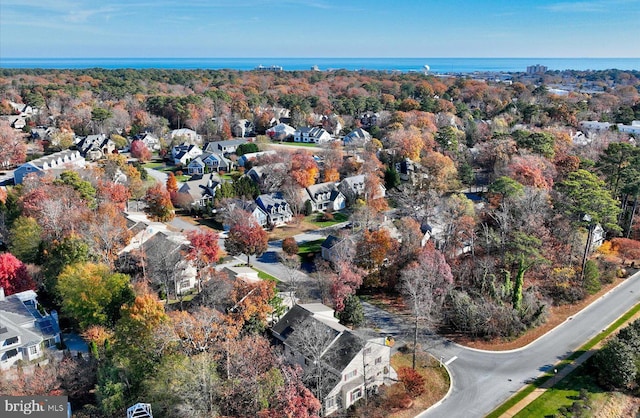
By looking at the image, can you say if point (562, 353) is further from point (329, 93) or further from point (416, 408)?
point (329, 93)

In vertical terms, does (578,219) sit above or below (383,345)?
above

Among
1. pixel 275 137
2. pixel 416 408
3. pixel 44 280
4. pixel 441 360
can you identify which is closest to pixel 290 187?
pixel 44 280

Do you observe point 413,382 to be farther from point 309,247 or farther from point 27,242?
point 27,242

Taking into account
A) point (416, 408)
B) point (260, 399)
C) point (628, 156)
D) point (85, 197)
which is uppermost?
point (628, 156)

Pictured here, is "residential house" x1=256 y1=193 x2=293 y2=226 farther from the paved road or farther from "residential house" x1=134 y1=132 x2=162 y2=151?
"residential house" x1=134 y1=132 x2=162 y2=151

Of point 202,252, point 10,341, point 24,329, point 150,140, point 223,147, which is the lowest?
point 10,341

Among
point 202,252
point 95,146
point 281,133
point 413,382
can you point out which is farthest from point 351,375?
point 281,133
